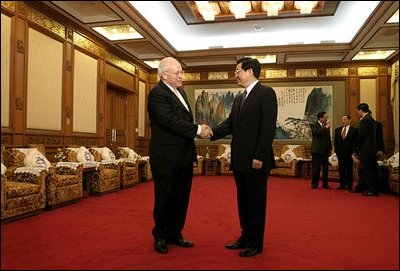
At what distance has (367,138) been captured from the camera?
15.3 feet

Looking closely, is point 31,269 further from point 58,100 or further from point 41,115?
point 58,100

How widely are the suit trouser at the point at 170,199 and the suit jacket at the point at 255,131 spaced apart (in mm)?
419

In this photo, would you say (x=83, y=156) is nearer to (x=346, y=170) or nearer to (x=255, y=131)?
(x=255, y=131)

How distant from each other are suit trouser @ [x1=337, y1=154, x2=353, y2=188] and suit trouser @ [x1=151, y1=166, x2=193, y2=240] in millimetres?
4090

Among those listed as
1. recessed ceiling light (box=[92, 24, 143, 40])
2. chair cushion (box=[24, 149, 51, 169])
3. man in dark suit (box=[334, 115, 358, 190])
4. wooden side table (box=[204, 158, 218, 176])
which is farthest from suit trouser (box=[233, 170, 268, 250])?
wooden side table (box=[204, 158, 218, 176])

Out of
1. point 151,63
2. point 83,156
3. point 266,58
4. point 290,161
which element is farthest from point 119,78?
point 290,161

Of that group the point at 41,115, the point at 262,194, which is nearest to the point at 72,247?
the point at 262,194

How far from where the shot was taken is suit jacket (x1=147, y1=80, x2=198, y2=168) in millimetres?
2574

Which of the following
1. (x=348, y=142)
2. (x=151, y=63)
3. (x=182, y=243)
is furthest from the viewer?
(x=151, y=63)

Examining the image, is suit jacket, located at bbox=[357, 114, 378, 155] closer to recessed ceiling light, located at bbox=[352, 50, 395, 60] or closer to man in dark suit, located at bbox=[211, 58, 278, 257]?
man in dark suit, located at bbox=[211, 58, 278, 257]

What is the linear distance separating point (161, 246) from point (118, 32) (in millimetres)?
5377

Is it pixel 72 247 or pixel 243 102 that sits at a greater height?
pixel 243 102

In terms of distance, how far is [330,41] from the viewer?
25.6ft

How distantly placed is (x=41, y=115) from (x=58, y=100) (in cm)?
51
